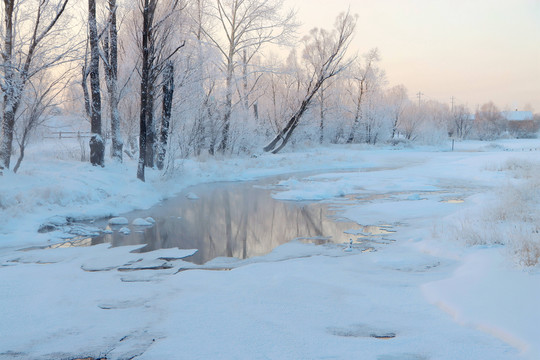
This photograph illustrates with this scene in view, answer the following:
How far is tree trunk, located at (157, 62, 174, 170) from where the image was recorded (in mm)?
16181

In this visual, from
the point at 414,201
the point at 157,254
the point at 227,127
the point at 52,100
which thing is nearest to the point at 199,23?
the point at 227,127

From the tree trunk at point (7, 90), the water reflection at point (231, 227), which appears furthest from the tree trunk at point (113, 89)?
the tree trunk at point (7, 90)

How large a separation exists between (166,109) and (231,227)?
866cm

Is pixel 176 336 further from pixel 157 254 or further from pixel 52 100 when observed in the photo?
pixel 52 100

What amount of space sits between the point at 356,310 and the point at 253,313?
1.08 m

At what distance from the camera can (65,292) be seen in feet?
16.7

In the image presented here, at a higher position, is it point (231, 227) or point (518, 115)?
point (518, 115)

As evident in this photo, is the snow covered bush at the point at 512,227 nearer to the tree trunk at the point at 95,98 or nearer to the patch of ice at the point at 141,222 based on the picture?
the patch of ice at the point at 141,222

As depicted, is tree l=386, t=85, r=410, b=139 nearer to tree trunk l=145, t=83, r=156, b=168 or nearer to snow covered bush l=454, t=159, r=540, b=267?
tree trunk l=145, t=83, r=156, b=168

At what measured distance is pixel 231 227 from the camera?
32.9 feet

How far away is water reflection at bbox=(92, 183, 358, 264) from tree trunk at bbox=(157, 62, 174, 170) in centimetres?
392

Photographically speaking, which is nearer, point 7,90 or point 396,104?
point 7,90

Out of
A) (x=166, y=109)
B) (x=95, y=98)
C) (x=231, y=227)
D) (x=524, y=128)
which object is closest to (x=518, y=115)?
(x=524, y=128)

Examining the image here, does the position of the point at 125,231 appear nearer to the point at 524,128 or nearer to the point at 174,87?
the point at 174,87
